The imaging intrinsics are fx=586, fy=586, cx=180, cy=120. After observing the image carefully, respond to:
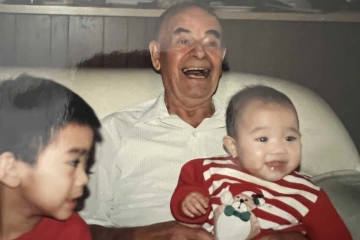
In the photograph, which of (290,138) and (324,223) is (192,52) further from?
(324,223)

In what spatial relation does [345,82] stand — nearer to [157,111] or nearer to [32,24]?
[157,111]

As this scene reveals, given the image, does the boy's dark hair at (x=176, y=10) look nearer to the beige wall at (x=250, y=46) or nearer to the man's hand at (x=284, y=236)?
the beige wall at (x=250, y=46)

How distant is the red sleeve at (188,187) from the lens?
0.81m

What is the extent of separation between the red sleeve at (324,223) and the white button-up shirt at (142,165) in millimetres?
154

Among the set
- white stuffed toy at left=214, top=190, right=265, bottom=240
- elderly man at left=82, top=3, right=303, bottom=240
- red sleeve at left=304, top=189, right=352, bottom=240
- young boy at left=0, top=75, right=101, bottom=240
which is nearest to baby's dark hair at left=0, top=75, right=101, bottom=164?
young boy at left=0, top=75, right=101, bottom=240

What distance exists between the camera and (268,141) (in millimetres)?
800

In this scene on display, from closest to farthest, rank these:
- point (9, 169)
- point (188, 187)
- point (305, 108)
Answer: point (9, 169), point (188, 187), point (305, 108)

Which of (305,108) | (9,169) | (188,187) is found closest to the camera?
(9,169)

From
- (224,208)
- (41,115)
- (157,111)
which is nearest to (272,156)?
(224,208)

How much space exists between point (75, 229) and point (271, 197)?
10.6 inches

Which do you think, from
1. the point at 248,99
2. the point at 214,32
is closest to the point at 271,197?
the point at 248,99

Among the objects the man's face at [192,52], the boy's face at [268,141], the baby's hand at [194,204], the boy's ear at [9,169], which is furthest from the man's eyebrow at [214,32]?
the boy's ear at [9,169]

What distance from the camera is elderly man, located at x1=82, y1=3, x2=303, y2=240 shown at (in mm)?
850

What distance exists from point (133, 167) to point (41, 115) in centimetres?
18
